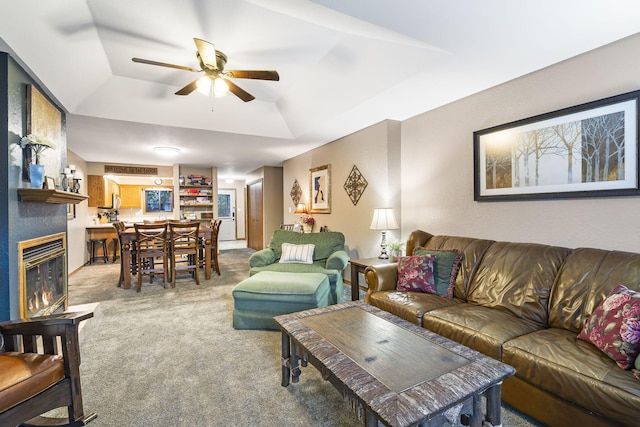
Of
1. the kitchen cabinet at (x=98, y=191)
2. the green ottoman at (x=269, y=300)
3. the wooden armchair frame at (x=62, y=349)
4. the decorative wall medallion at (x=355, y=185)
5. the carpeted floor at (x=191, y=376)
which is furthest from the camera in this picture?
the kitchen cabinet at (x=98, y=191)

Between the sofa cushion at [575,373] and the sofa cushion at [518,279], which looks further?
the sofa cushion at [518,279]

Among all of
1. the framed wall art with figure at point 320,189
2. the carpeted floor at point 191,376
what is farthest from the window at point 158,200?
the carpeted floor at point 191,376

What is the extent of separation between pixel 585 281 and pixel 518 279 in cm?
40

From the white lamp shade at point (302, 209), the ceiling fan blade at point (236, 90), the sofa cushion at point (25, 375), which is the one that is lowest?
the sofa cushion at point (25, 375)

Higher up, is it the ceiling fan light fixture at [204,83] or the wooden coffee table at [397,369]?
the ceiling fan light fixture at [204,83]

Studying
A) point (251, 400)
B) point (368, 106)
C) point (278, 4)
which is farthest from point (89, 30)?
point (251, 400)

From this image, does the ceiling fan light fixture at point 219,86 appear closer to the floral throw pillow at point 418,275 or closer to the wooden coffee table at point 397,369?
the wooden coffee table at point 397,369

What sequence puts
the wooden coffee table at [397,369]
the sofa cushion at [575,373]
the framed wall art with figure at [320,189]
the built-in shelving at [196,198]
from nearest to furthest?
the wooden coffee table at [397,369] < the sofa cushion at [575,373] < the framed wall art with figure at [320,189] < the built-in shelving at [196,198]

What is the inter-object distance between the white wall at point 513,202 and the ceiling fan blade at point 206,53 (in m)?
2.40

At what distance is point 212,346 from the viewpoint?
254 centimetres

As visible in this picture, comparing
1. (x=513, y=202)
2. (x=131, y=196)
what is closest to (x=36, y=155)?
(x=513, y=202)

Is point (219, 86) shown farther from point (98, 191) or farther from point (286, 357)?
point (98, 191)

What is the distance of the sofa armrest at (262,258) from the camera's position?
12.1ft

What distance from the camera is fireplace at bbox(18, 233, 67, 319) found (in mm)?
2201
